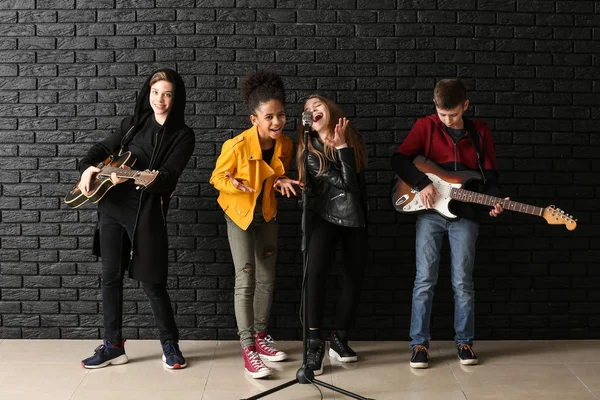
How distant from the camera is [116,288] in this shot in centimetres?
404

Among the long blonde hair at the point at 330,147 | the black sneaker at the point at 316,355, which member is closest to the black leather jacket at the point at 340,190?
the long blonde hair at the point at 330,147

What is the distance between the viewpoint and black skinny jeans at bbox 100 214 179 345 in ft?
13.0

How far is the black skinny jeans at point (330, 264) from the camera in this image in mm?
3939

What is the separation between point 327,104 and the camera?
3.89 m

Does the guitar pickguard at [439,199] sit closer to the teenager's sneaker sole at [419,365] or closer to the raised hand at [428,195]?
the raised hand at [428,195]

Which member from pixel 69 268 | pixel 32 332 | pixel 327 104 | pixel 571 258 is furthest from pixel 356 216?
pixel 32 332

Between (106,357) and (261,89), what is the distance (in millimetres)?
1718

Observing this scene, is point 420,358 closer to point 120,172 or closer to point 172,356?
point 172,356

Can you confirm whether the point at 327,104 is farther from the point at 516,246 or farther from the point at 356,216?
the point at 516,246

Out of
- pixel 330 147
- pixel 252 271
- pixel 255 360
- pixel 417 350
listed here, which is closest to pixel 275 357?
pixel 255 360

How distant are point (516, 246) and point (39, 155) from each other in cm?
305

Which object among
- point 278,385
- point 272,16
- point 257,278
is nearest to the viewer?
point 278,385

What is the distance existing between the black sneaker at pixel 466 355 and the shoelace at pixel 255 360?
1129 millimetres

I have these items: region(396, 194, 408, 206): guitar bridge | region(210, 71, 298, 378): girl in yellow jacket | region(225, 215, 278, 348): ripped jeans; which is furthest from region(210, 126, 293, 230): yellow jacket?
region(396, 194, 408, 206): guitar bridge
